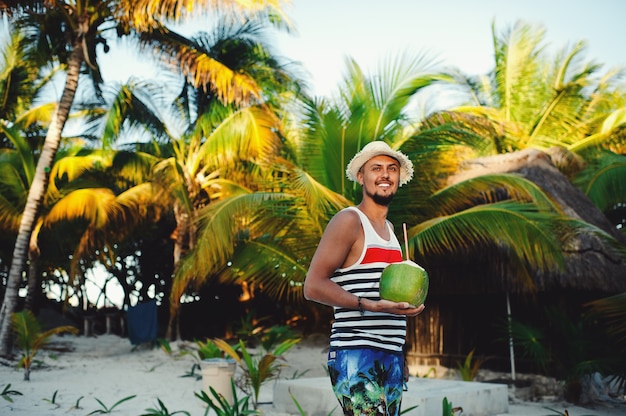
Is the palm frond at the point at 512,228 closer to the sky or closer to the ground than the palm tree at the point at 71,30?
closer to the ground

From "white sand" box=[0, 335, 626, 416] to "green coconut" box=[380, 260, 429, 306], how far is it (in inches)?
146

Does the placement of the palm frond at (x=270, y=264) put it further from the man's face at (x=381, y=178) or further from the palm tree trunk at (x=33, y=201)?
the man's face at (x=381, y=178)

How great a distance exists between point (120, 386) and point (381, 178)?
7796 mm

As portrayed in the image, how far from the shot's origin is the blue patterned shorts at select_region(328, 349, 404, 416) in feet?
7.43

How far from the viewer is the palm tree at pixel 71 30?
1180 cm

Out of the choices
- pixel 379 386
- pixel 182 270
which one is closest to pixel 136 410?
pixel 182 270

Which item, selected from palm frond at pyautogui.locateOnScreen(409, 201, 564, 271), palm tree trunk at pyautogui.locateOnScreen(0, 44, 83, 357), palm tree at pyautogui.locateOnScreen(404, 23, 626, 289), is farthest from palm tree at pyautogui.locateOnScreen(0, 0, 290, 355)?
palm frond at pyautogui.locateOnScreen(409, 201, 564, 271)

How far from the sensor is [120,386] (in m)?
9.14

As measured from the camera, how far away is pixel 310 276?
7.43 feet

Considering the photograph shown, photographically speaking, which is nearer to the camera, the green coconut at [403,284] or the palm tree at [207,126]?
the green coconut at [403,284]

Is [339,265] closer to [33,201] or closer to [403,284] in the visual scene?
[403,284]

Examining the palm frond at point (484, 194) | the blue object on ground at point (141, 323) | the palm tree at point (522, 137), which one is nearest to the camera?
the palm frond at point (484, 194)

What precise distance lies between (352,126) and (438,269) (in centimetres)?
343

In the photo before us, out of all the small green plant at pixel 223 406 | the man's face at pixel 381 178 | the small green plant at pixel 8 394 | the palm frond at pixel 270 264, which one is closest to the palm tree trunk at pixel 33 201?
the palm frond at pixel 270 264
